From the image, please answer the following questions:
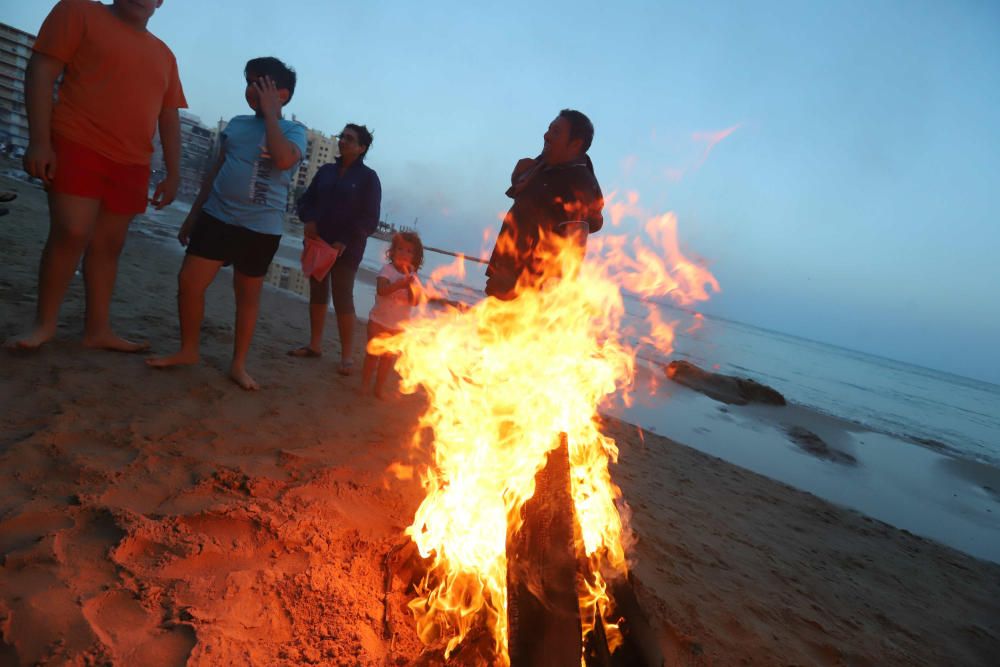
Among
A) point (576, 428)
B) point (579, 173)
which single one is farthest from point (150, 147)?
point (576, 428)

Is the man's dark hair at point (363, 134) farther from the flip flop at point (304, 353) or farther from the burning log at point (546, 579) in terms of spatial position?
the burning log at point (546, 579)

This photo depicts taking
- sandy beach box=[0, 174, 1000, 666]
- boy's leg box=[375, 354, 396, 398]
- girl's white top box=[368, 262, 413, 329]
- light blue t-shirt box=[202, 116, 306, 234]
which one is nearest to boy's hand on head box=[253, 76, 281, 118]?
light blue t-shirt box=[202, 116, 306, 234]

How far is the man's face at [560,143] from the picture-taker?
3.76m

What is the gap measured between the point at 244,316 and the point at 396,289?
4.50 feet

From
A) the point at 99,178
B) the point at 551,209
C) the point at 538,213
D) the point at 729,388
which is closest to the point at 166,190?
the point at 99,178

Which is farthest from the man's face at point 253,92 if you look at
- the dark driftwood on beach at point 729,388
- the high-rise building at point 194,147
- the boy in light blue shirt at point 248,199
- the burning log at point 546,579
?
the high-rise building at point 194,147

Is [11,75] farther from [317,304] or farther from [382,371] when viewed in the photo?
[382,371]

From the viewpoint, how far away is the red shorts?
3.60 metres

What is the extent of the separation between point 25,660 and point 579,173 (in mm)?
3834

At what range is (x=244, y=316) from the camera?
4.25 metres

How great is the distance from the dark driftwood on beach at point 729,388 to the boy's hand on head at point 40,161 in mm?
13229

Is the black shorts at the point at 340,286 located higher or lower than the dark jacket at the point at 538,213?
lower

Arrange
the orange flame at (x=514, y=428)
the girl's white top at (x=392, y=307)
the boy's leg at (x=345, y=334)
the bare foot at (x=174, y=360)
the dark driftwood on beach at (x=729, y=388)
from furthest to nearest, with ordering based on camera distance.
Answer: the dark driftwood on beach at (x=729, y=388), the boy's leg at (x=345, y=334), the girl's white top at (x=392, y=307), the bare foot at (x=174, y=360), the orange flame at (x=514, y=428)

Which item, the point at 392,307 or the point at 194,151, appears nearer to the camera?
the point at 392,307
